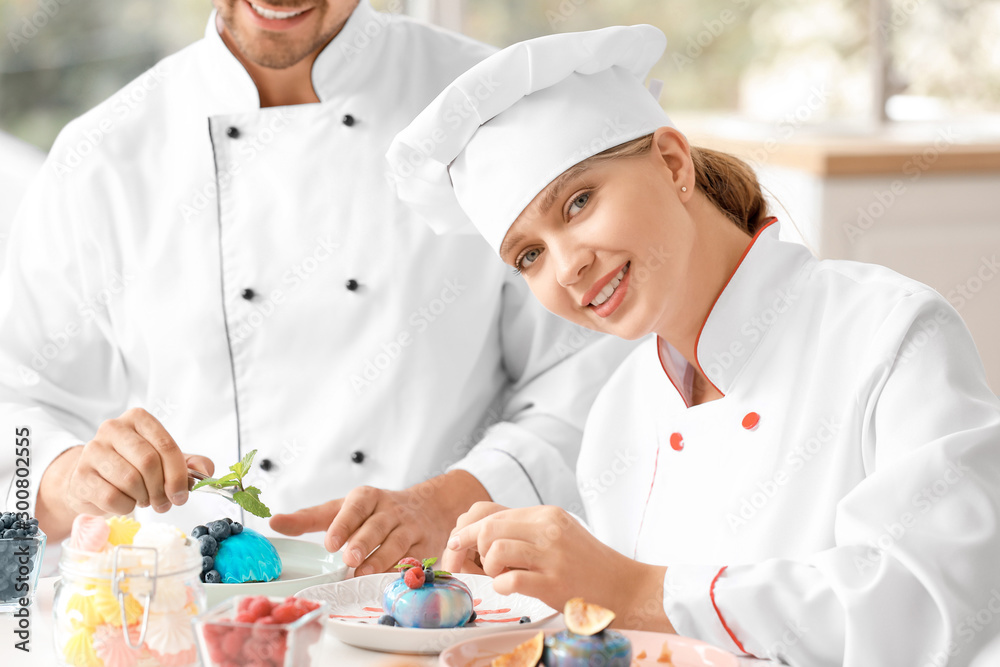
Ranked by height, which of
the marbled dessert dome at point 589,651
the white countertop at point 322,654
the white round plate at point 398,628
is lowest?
the white countertop at point 322,654

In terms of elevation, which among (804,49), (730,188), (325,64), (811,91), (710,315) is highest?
(804,49)

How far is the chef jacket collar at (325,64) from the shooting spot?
1648 millimetres

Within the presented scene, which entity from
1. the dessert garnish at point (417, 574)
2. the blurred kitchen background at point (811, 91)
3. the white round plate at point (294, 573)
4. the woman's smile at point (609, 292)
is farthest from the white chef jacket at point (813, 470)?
the blurred kitchen background at point (811, 91)

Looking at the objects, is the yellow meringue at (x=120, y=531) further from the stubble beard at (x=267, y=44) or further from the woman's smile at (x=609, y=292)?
the stubble beard at (x=267, y=44)

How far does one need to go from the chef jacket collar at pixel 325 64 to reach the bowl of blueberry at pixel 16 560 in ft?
2.61

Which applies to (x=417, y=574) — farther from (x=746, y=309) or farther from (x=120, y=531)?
(x=746, y=309)

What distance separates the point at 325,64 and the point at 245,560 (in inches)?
33.2

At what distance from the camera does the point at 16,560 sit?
1.13 meters

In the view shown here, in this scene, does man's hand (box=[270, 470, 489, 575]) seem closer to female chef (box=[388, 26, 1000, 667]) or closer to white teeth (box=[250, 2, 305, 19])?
female chef (box=[388, 26, 1000, 667])

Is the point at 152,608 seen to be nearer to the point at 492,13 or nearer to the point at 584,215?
the point at 584,215

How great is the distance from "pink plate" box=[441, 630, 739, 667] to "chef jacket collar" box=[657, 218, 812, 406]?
1.31 ft

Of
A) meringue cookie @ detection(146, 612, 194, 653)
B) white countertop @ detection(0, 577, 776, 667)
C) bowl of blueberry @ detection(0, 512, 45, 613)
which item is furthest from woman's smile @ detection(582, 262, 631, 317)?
bowl of blueberry @ detection(0, 512, 45, 613)

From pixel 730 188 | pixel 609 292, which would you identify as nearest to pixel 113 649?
pixel 609 292

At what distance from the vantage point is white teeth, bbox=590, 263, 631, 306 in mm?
1217
